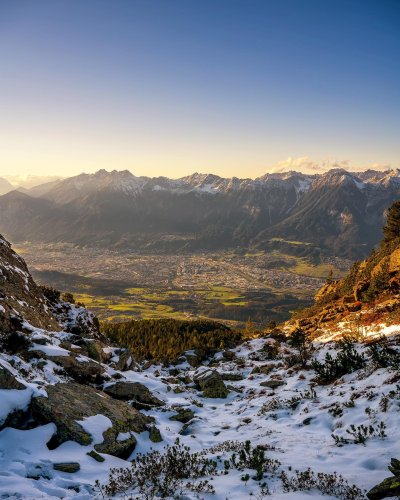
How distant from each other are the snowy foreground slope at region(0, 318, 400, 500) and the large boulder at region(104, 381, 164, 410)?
0.86 m

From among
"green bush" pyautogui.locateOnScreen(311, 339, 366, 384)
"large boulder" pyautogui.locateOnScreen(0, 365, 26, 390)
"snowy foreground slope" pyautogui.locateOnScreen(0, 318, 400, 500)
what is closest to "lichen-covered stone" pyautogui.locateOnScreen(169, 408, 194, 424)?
"snowy foreground slope" pyautogui.locateOnScreen(0, 318, 400, 500)

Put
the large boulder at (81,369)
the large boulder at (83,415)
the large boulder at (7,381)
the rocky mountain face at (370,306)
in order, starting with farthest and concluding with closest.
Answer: the rocky mountain face at (370,306) < the large boulder at (81,369) < the large boulder at (7,381) < the large boulder at (83,415)

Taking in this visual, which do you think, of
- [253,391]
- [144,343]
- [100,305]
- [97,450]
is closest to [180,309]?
[100,305]

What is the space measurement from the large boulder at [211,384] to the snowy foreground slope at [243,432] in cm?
71

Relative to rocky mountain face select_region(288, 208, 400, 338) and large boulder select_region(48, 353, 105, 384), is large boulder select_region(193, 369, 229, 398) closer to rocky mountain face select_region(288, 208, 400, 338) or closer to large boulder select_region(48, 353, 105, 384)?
large boulder select_region(48, 353, 105, 384)

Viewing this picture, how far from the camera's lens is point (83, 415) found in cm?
1496

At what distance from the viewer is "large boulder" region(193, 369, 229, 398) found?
2969cm

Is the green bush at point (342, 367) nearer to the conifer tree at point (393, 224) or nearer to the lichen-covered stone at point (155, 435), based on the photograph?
the lichen-covered stone at point (155, 435)

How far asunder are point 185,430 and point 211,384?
13.5m

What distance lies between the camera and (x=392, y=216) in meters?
72.9

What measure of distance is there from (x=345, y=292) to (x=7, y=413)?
6492cm

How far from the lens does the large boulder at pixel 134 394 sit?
21.8 meters

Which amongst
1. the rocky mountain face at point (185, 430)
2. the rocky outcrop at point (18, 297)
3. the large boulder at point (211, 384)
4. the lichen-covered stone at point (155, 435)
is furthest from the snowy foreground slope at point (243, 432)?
the rocky outcrop at point (18, 297)

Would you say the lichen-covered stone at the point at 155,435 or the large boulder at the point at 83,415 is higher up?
the large boulder at the point at 83,415
